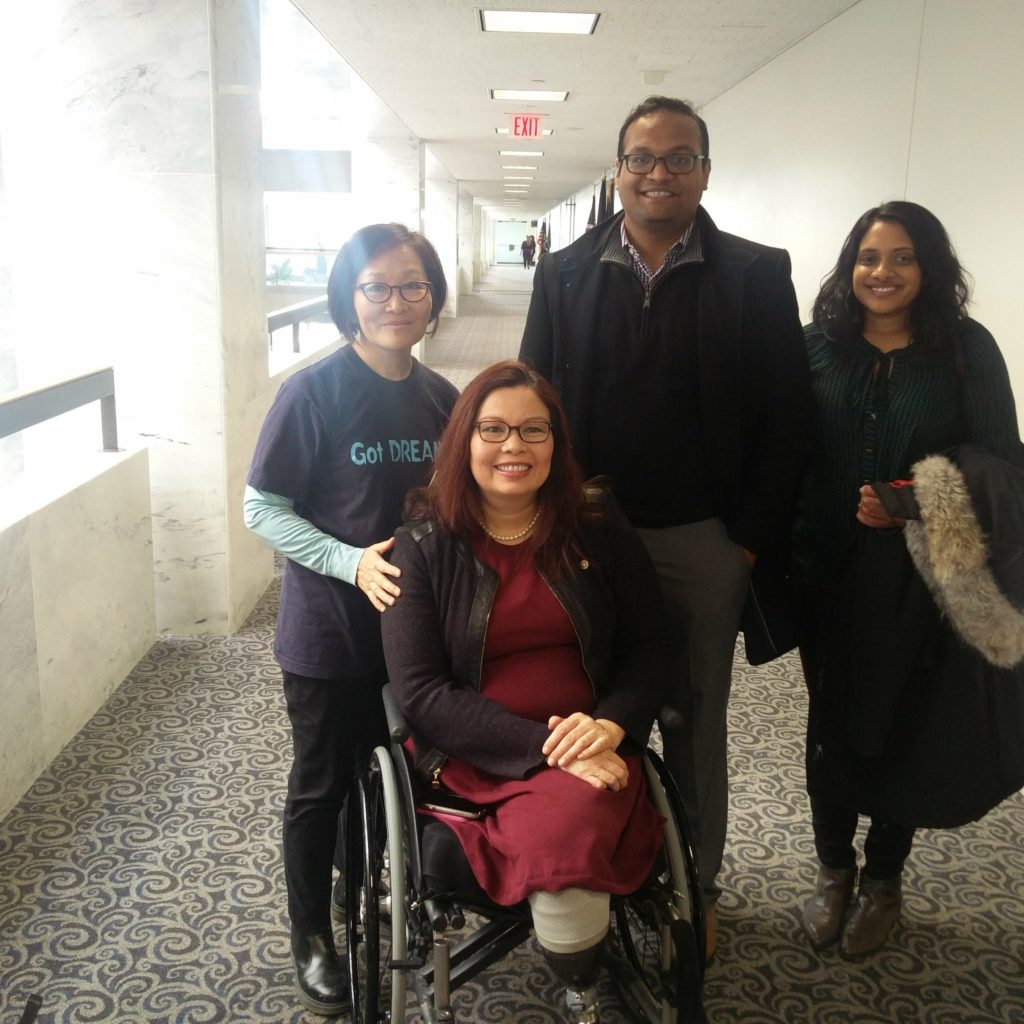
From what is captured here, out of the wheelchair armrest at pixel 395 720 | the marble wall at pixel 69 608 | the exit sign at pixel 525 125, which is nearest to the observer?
the wheelchair armrest at pixel 395 720

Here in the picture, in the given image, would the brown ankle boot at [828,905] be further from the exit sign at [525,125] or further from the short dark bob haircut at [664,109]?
the exit sign at [525,125]

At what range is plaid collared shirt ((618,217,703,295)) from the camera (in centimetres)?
196

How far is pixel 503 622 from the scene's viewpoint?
1795 mm

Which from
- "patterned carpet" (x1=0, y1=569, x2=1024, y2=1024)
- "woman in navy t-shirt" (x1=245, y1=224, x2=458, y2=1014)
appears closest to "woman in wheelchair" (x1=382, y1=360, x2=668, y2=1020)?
"woman in navy t-shirt" (x1=245, y1=224, x2=458, y2=1014)

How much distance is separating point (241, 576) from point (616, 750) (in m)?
2.61

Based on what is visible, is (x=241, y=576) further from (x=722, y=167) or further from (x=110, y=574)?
(x=722, y=167)

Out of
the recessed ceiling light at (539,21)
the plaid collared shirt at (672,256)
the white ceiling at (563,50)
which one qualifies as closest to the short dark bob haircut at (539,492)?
the plaid collared shirt at (672,256)

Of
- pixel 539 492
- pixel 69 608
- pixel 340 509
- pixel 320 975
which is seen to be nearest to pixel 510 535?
pixel 539 492

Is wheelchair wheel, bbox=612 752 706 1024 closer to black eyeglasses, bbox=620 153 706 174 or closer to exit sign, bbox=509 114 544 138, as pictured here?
black eyeglasses, bbox=620 153 706 174

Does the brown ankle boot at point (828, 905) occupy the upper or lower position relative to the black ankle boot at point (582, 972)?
lower

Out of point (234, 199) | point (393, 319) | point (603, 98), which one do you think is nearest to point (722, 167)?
point (603, 98)

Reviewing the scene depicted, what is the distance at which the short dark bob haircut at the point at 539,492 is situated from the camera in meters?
1.80

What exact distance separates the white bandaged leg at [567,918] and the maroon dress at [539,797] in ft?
0.07

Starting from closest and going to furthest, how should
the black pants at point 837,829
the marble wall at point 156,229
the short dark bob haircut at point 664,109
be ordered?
1. the short dark bob haircut at point 664,109
2. the black pants at point 837,829
3. the marble wall at point 156,229
